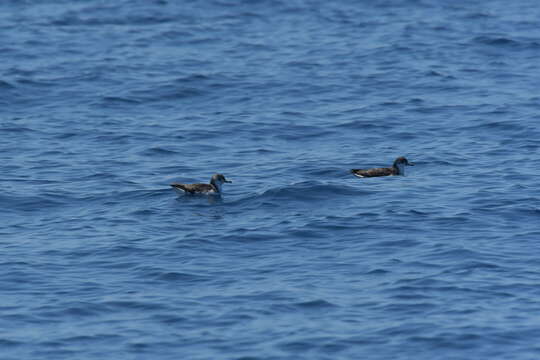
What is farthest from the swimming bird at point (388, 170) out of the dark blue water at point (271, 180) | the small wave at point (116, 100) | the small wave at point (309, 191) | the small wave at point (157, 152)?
the small wave at point (116, 100)

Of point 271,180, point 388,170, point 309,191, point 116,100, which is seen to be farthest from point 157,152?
point 388,170

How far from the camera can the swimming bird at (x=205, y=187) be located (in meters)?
23.7

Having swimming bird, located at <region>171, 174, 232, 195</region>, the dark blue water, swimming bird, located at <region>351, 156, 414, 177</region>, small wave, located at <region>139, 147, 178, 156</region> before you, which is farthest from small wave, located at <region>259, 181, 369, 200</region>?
small wave, located at <region>139, 147, 178, 156</region>

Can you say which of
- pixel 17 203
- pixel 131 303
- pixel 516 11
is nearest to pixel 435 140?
pixel 17 203

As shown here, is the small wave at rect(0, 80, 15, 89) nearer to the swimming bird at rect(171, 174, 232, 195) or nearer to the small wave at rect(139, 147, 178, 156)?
the small wave at rect(139, 147, 178, 156)

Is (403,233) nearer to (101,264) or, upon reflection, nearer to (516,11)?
(101,264)

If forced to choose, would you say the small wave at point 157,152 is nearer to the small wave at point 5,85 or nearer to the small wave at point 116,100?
the small wave at point 116,100

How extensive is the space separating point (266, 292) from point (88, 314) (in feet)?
9.09

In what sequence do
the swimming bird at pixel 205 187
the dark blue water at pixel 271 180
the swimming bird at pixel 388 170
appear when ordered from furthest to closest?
the swimming bird at pixel 388 170, the swimming bird at pixel 205 187, the dark blue water at pixel 271 180

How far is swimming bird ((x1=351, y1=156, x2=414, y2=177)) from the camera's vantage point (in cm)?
2497

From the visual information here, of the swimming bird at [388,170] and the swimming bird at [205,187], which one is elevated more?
the swimming bird at [205,187]

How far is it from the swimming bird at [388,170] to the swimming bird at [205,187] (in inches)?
121

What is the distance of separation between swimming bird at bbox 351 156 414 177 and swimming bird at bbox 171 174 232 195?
10.1ft

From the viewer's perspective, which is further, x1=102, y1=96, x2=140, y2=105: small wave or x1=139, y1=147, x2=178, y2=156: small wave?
x1=102, y1=96, x2=140, y2=105: small wave
